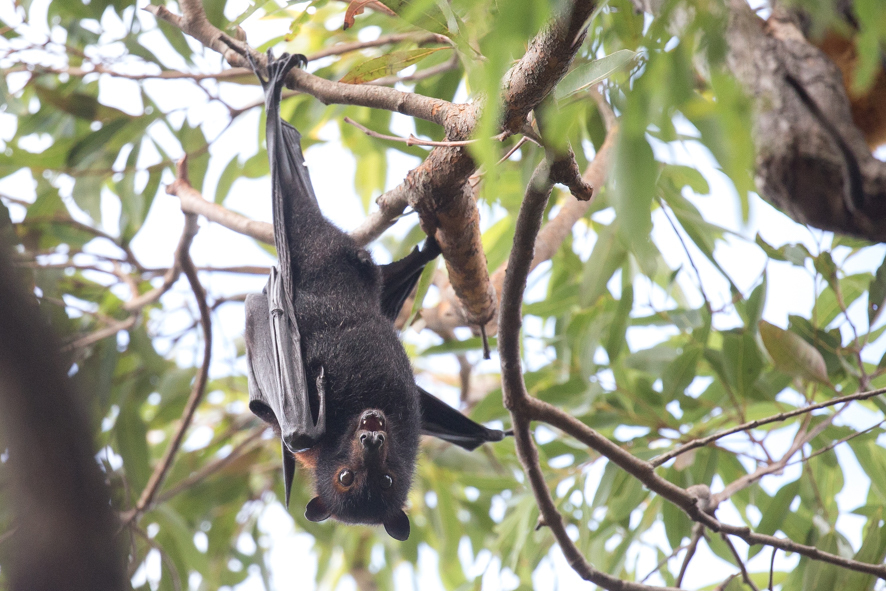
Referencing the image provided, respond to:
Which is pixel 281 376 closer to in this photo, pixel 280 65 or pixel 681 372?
pixel 280 65

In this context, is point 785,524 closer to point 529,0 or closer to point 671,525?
point 671,525

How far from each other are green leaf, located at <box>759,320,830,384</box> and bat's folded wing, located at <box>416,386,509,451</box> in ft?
4.97

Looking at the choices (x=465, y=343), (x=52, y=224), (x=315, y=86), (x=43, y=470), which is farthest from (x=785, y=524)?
(x=52, y=224)

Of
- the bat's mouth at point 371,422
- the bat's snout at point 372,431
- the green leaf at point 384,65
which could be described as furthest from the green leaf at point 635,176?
the bat's mouth at point 371,422

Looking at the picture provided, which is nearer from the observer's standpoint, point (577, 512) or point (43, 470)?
point (43, 470)

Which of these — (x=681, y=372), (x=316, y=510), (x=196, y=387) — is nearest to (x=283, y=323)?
(x=316, y=510)

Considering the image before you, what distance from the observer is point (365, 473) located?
142 inches

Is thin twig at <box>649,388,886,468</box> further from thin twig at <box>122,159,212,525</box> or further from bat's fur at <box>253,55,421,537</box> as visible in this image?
thin twig at <box>122,159,212,525</box>

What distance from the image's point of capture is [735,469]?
14.2 feet

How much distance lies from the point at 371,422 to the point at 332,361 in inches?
13.7

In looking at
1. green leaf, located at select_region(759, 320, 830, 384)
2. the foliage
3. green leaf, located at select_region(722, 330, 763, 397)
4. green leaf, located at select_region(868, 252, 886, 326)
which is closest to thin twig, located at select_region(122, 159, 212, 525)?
the foliage

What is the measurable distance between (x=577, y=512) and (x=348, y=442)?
1.74 meters

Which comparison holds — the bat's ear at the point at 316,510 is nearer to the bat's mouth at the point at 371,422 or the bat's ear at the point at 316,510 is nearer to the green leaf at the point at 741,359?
the bat's mouth at the point at 371,422

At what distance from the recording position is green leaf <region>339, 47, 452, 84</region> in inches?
120
